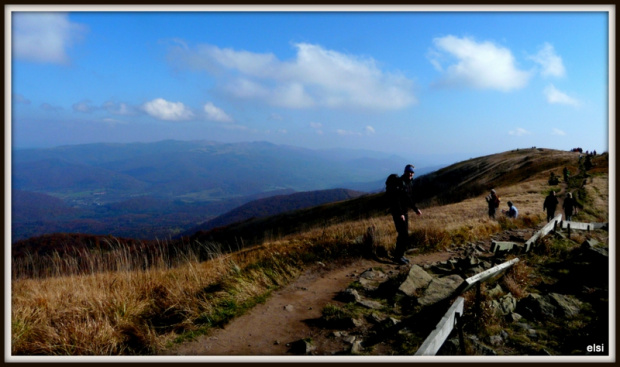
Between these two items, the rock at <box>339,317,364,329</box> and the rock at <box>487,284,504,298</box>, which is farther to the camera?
the rock at <box>487,284,504,298</box>

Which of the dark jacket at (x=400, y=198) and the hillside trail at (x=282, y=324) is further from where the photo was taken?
the dark jacket at (x=400, y=198)

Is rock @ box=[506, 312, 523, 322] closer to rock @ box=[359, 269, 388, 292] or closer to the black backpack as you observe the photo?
rock @ box=[359, 269, 388, 292]

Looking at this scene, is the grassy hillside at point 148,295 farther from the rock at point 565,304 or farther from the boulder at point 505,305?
the boulder at point 505,305

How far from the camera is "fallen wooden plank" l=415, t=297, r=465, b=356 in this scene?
418cm

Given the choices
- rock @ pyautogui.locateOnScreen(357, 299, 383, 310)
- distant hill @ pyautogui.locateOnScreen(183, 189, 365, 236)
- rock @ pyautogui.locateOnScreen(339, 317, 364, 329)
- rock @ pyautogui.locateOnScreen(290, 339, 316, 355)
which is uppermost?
rock @ pyautogui.locateOnScreen(357, 299, 383, 310)

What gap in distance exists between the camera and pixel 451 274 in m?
8.23

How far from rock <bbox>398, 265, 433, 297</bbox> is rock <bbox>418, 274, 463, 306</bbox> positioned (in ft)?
0.81

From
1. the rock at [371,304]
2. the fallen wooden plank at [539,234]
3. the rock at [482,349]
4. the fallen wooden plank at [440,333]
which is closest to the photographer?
the fallen wooden plank at [440,333]

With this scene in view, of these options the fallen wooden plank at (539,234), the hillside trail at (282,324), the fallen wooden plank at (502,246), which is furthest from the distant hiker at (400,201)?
the fallen wooden plank at (539,234)

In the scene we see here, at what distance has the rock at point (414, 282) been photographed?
7254mm

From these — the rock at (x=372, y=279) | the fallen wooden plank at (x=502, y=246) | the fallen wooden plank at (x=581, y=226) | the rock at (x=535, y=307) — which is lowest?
the rock at (x=372, y=279)

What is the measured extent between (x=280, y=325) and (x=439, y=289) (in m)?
3.32

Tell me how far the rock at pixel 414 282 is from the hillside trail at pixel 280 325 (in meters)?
1.23

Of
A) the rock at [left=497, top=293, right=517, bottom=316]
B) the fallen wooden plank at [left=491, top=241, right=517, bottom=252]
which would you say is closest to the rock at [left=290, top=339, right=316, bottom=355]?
the rock at [left=497, top=293, right=517, bottom=316]
